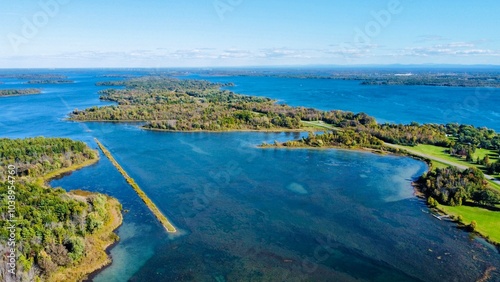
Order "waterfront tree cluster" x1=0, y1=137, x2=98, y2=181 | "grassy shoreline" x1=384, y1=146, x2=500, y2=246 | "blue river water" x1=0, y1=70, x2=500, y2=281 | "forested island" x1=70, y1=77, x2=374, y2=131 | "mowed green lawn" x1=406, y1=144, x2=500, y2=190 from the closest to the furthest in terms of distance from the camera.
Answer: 1. "blue river water" x1=0, y1=70, x2=500, y2=281
2. "grassy shoreline" x1=384, y1=146, x2=500, y2=246
3. "waterfront tree cluster" x1=0, y1=137, x2=98, y2=181
4. "mowed green lawn" x1=406, y1=144, x2=500, y2=190
5. "forested island" x1=70, y1=77, x2=374, y2=131

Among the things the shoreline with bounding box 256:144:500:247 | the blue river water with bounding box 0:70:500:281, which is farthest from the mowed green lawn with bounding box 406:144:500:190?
the blue river water with bounding box 0:70:500:281

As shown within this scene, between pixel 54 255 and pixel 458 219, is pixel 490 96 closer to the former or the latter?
pixel 458 219

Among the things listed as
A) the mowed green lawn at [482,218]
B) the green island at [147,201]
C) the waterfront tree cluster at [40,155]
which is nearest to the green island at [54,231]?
the green island at [147,201]

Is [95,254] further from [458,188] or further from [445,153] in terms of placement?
[445,153]

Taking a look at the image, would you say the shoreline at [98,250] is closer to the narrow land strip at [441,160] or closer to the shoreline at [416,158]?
the shoreline at [416,158]

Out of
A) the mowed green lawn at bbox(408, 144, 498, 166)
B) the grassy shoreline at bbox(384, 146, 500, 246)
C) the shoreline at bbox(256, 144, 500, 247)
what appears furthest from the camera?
the mowed green lawn at bbox(408, 144, 498, 166)

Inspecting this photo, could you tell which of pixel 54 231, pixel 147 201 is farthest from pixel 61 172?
pixel 54 231

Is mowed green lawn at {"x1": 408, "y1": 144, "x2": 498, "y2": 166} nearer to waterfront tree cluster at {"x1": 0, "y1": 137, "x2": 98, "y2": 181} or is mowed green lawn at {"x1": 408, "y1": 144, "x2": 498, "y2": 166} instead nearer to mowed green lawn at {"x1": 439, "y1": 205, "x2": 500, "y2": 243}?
mowed green lawn at {"x1": 439, "y1": 205, "x2": 500, "y2": 243}

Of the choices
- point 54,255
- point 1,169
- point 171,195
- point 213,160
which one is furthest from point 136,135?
point 54,255
